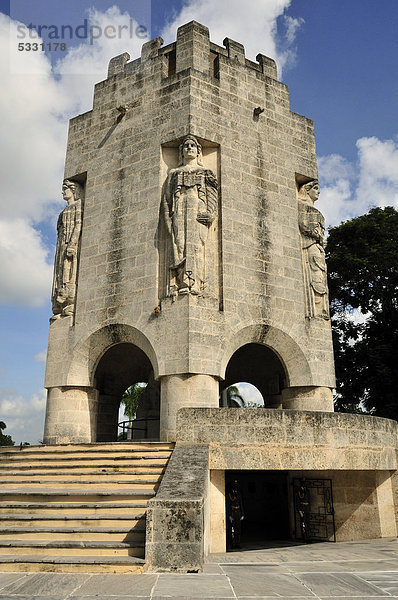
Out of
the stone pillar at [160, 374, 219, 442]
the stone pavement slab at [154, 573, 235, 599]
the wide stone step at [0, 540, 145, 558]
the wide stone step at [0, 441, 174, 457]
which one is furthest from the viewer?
the stone pillar at [160, 374, 219, 442]

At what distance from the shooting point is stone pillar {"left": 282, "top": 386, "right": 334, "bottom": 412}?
1365 cm

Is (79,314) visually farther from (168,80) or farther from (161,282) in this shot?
(168,80)

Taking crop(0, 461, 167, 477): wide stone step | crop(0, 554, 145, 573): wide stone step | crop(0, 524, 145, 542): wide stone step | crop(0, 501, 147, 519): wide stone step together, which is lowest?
crop(0, 554, 145, 573): wide stone step

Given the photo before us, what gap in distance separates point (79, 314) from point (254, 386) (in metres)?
6.49

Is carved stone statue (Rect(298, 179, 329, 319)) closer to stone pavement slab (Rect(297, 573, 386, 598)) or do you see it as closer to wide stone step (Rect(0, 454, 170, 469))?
wide stone step (Rect(0, 454, 170, 469))

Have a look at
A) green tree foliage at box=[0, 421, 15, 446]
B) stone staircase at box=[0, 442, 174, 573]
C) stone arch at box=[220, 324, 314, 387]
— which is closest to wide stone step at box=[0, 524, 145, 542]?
stone staircase at box=[0, 442, 174, 573]

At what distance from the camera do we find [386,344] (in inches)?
845

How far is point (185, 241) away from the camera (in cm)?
1259

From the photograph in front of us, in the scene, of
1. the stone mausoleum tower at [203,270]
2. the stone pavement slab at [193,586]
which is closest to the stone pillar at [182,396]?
the stone mausoleum tower at [203,270]

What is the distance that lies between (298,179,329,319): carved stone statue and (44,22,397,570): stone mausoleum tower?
1.6 inches

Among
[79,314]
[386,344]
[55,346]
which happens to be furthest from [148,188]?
[386,344]

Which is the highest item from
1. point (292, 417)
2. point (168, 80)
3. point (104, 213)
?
point (168, 80)

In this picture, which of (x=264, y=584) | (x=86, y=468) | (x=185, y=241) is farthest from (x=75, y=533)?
(x=185, y=241)

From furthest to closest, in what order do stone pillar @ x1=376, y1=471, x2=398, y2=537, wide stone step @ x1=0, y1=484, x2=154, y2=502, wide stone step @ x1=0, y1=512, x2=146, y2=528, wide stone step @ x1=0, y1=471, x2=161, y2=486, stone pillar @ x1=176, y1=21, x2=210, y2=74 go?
stone pillar @ x1=176, y1=21, x2=210, y2=74, stone pillar @ x1=376, y1=471, x2=398, y2=537, wide stone step @ x1=0, y1=471, x2=161, y2=486, wide stone step @ x1=0, y1=484, x2=154, y2=502, wide stone step @ x1=0, y1=512, x2=146, y2=528
